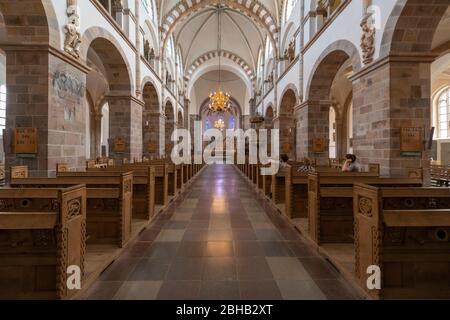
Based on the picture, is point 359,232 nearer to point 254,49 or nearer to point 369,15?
point 369,15

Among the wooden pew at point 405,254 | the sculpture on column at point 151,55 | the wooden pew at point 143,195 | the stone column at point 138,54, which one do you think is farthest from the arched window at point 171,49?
the wooden pew at point 405,254

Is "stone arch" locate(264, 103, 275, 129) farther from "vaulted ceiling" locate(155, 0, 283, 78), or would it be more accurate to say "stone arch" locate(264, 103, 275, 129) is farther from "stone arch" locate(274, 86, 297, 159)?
"vaulted ceiling" locate(155, 0, 283, 78)

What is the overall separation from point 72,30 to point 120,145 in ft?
18.3

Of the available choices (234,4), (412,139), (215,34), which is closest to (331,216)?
(412,139)

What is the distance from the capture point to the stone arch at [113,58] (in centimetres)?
916

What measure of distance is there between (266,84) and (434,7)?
16.4m

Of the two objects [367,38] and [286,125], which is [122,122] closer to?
[367,38]

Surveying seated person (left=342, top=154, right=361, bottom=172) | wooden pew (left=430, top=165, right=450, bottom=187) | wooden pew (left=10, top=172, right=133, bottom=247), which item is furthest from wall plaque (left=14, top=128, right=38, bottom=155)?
wooden pew (left=430, top=165, right=450, bottom=187)

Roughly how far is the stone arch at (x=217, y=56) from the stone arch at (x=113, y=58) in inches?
626

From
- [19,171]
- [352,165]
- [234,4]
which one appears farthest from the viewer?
[234,4]

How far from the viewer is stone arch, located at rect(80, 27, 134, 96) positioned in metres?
9.16

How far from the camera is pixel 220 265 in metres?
3.95

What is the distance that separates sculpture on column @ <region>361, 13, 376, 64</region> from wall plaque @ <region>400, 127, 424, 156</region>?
6.27 ft

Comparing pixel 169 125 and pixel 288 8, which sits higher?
pixel 288 8
